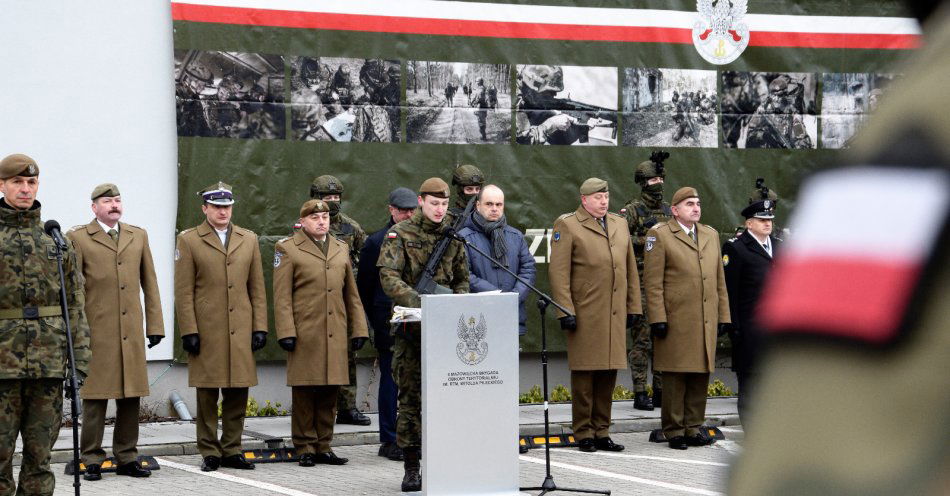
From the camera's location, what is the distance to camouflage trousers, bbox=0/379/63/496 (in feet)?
27.1

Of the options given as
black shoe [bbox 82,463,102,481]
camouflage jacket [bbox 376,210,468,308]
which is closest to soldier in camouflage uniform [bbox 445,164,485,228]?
camouflage jacket [bbox 376,210,468,308]

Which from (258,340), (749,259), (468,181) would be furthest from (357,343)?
(749,259)

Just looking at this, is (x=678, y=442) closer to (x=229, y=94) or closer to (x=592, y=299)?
(x=592, y=299)

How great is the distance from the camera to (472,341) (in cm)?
908

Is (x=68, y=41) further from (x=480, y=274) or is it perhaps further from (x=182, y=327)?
(x=480, y=274)

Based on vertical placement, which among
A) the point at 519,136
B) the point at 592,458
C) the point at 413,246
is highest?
the point at 519,136

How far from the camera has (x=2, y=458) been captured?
826cm

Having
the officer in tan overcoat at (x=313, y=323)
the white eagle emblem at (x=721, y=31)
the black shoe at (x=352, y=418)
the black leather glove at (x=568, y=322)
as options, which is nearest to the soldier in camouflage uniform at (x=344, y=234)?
the black shoe at (x=352, y=418)

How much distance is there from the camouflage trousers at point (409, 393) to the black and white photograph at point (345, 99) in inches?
180

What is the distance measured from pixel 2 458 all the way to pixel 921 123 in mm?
8195

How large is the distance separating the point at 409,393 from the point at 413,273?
847 millimetres

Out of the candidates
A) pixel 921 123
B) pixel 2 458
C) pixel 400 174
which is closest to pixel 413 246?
pixel 2 458

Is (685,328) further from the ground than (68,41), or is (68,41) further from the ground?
(68,41)

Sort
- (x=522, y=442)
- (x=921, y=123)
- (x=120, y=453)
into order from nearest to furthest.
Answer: (x=921, y=123) < (x=120, y=453) < (x=522, y=442)
